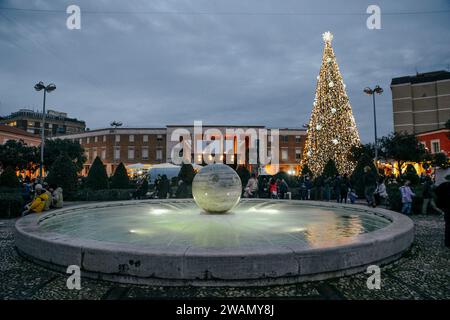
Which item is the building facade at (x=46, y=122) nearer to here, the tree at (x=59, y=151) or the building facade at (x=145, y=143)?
the building facade at (x=145, y=143)

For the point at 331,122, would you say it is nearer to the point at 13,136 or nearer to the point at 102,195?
the point at 102,195

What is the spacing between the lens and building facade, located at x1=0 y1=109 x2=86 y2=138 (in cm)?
6762

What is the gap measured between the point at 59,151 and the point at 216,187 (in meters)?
34.7

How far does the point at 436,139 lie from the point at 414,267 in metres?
36.4

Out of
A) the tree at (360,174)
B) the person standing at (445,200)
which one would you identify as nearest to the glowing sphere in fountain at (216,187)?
the person standing at (445,200)

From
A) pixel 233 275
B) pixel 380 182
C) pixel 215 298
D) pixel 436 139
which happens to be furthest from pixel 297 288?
pixel 436 139

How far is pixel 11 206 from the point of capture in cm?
1123

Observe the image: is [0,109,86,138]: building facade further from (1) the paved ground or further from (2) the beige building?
(1) the paved ground

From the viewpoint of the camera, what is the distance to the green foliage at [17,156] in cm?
3244

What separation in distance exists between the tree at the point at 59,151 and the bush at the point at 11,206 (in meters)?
23.3

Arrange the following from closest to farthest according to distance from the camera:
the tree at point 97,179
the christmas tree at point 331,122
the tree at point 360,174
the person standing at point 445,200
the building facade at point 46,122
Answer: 1. the person standing at point 445,200
2. the tree at point 360,174
3. the tree at point 97,179
4. the christmas tree at point 331,122
5. the building facade at point 46,122

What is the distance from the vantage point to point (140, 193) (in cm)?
1791

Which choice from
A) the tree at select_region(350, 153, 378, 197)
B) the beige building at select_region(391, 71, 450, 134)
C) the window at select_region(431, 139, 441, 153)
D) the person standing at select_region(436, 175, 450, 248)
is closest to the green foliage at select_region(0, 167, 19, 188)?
the tree at select_region(350, 153, 378, 197)
